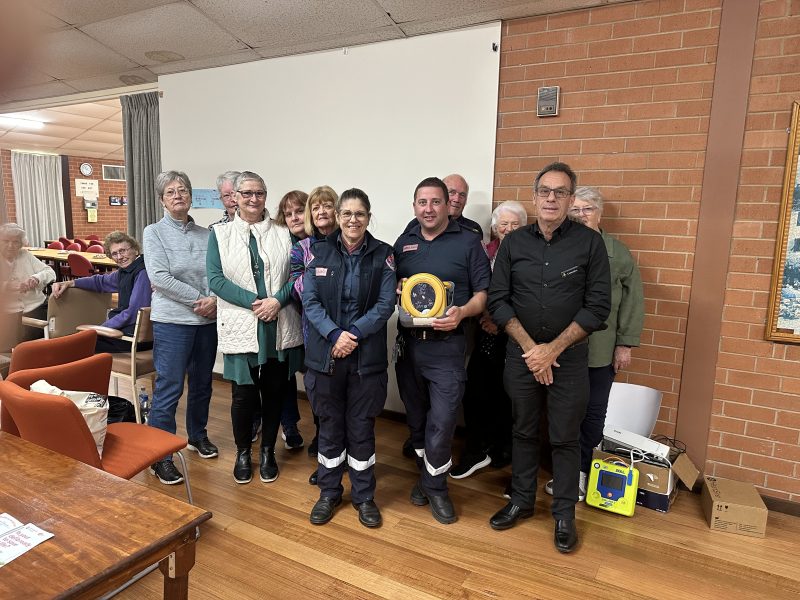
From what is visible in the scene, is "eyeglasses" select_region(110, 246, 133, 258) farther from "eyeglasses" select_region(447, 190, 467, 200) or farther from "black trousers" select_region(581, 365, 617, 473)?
"black trousers" select_region(581, 365, 617, 473)

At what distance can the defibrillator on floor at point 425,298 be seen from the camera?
2654mm

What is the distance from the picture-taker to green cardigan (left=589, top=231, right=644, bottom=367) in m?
2.88

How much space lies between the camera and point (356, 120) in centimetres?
403

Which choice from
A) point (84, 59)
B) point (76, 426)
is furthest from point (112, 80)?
point (76, 426)

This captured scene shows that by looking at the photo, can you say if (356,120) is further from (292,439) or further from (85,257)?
(85,257)

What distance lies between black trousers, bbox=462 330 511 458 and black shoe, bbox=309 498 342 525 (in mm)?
976

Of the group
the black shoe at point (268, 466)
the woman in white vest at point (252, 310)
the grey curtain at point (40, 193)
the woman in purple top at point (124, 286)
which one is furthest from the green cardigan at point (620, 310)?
the grey curtain at point (40, 193)

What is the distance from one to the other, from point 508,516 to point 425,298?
3.79 feet

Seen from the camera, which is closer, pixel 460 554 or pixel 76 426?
pixel 76 426

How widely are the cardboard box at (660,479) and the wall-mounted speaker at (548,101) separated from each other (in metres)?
2.03

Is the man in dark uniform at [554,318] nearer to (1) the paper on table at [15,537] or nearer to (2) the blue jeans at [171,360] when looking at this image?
(2) the blue jeans at [171,360]

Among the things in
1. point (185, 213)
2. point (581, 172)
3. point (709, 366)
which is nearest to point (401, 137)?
point (581, 172)

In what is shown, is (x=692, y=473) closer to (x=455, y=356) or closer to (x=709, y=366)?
(x=709, y=366)

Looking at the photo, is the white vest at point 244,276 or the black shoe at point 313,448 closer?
the white vest at point 244,276
